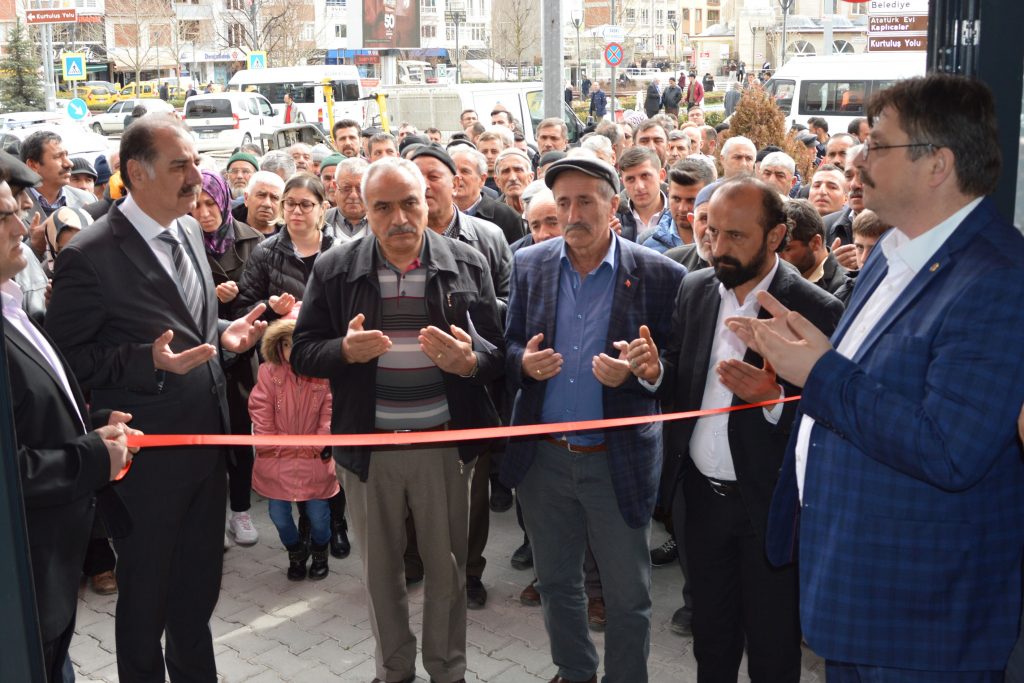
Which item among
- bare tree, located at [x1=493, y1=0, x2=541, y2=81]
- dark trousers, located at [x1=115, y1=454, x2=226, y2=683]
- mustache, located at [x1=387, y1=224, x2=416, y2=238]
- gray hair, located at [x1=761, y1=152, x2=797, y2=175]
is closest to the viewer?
dark trousers, located at [x1=115, y1=454, x2=226, y2=683]

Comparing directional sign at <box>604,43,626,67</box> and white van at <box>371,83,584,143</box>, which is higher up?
directional sign at <box>604,43,626,67</box>

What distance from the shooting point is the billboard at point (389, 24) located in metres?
51.0

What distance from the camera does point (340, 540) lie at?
6.23m

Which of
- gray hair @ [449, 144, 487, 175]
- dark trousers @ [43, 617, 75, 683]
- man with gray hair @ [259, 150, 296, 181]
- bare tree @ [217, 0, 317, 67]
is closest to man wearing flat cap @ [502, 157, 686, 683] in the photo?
dark trousers @ [43, 617, 75, 683]

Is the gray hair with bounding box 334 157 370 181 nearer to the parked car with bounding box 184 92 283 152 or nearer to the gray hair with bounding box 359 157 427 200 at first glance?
the gray hair with bounding box 359 157 427 200

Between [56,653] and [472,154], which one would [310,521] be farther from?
[472,154]

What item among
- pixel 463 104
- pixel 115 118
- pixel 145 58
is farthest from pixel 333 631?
pixel 145 58

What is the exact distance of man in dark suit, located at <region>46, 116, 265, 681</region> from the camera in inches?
148

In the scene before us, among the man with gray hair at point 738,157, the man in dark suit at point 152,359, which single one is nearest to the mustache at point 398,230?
the man in dark suit at point 152,359

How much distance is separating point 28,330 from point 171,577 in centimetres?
121

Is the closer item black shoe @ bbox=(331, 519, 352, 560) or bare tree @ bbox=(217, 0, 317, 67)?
black shoe @ bbox=(331, 519, 352, 560)

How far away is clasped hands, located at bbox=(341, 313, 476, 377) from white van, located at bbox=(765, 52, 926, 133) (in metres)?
21.4

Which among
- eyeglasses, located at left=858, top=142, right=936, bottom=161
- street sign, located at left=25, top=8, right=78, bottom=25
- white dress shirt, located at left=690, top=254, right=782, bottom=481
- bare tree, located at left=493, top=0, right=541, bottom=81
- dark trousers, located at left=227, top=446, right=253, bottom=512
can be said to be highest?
bare tree, located at left=493, top=0, right=541, bottom=81

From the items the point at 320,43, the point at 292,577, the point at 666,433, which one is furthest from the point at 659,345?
the point at 320,43
